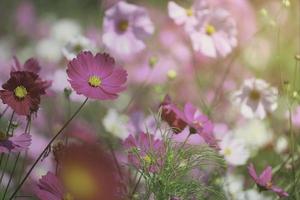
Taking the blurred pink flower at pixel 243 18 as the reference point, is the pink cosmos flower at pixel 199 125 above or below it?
below

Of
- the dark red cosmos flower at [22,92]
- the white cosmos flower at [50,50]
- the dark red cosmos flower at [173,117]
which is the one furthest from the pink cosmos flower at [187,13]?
the white cosmos flower at [50,50]

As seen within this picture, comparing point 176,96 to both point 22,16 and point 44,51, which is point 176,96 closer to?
point 44,51

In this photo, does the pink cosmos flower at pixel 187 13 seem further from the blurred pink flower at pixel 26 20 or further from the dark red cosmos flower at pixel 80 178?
the blurred pink flower at pixel 26 20

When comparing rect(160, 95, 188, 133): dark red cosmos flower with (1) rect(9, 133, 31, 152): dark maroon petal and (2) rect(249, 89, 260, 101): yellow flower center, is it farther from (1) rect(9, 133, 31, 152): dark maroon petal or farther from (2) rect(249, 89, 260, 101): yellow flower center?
(2) rect(249, 89, 260, 101): yellow flower center

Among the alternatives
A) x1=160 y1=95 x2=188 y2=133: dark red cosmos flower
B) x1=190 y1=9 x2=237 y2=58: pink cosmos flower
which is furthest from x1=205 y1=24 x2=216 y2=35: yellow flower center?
x1=160 y1=95 x2=188 y2=133: dark red cosmos flower

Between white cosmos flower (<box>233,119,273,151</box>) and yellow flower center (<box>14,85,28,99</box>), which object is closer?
yellow flower center (<box>14,85,28,99</box>)

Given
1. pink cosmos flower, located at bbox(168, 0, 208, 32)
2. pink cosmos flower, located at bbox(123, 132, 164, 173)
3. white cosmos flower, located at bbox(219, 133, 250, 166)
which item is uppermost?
pink cosmos flower, located at bbox(168, 0, 208, 32)

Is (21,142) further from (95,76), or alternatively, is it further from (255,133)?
(255,133)

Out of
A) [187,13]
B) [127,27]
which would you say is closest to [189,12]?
[187,13]
